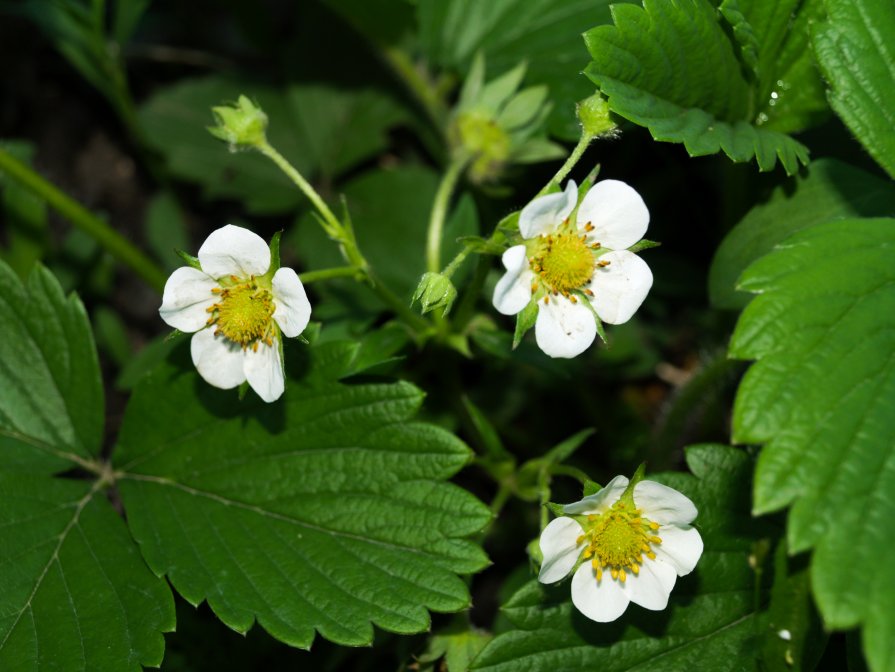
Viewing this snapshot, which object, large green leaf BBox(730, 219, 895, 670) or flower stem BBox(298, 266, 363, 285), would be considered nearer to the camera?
large green leaf BBox(730, 219, 895, 670)

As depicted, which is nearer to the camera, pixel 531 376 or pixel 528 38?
pixel 528 38

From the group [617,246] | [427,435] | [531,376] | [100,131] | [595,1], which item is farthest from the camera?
[100,131]

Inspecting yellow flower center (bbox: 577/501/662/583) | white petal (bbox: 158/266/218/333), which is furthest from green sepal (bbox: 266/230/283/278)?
yellow flower center (bbox: 577/501/662/583)

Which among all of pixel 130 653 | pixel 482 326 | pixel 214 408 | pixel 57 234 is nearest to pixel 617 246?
pixel 482 326

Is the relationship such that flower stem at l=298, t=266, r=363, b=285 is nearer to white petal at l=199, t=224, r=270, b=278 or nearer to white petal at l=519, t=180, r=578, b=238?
white petal at l=199, t=224, r=270, b=278

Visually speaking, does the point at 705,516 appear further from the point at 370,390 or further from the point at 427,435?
the point at 370,390

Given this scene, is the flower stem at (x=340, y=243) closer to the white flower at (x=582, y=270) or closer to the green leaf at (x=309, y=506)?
the green leaf at (x=309, y=506)
